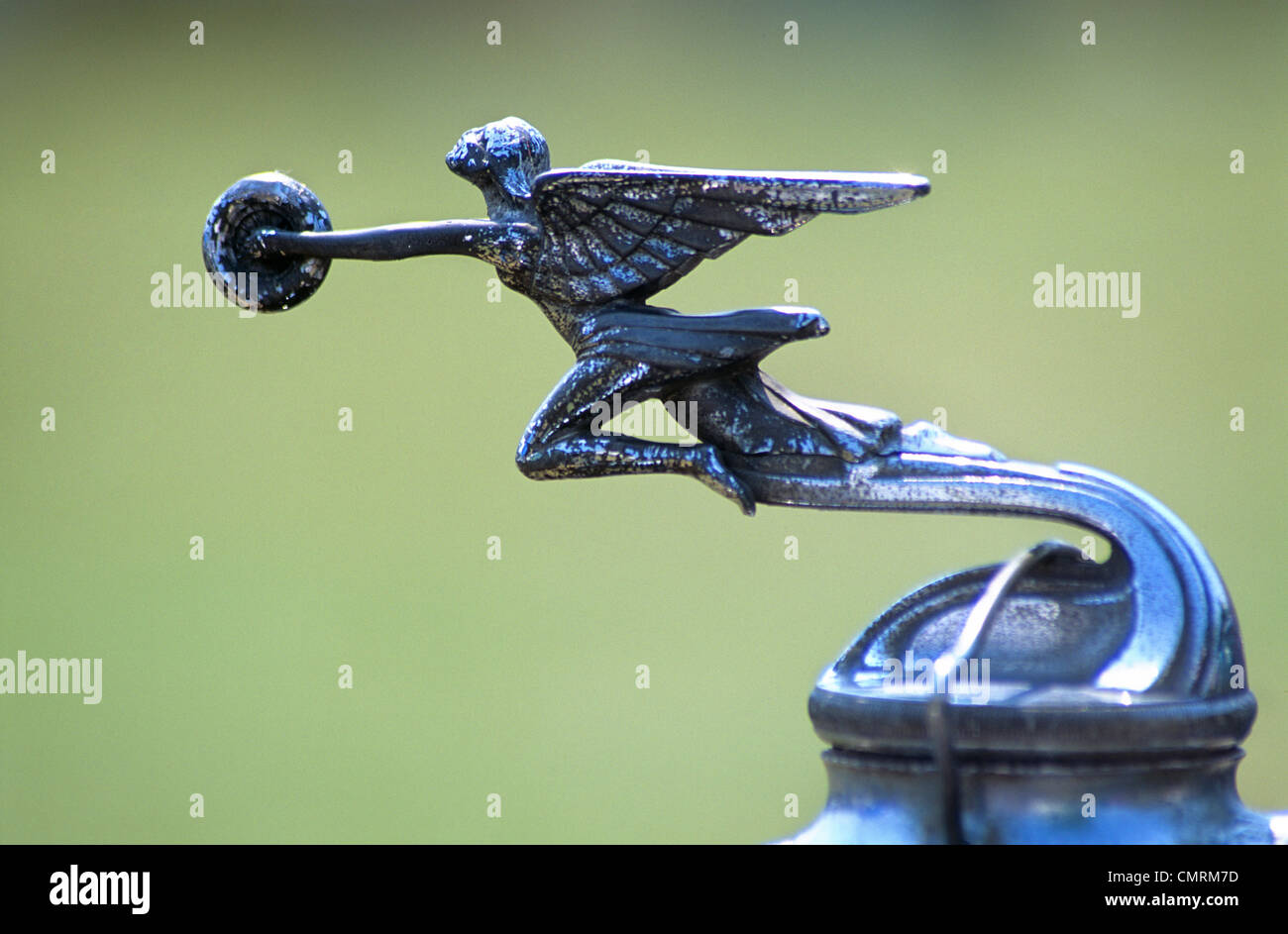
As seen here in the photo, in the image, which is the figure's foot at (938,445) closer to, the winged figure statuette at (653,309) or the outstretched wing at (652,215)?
the winged figure statuette at (653,309)

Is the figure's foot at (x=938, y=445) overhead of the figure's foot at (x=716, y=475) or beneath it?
overhead

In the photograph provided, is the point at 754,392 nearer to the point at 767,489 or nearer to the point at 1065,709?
the point at 767,489

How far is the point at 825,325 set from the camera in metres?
1.69

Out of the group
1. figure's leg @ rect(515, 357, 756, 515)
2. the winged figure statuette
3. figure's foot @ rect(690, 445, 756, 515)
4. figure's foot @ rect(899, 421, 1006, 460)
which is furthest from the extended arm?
figure's foot @ rect(899, 421, 1006, 460)

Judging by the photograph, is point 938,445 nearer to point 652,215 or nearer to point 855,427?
point 855,427

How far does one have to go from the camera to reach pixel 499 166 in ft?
5.85

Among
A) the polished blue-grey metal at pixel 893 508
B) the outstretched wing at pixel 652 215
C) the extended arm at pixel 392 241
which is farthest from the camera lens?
the extended arm at pixel 392 241

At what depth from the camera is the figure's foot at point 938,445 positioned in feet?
5.51

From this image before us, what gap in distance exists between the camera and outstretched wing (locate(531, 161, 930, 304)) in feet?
5.36

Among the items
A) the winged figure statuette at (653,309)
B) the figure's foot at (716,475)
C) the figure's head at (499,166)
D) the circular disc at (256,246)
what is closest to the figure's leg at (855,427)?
the winged figure statuette at (653,309)

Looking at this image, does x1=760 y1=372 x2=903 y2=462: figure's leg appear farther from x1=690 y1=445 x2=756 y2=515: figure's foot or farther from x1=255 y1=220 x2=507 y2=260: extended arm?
x1=255 y1=220 x2=507 y2=260: extended arm

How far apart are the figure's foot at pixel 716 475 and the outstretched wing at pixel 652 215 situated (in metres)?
0.23

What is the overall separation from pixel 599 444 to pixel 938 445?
40 cm

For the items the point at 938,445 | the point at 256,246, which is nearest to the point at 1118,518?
the point at 938,445
